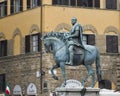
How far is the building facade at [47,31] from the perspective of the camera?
150ft

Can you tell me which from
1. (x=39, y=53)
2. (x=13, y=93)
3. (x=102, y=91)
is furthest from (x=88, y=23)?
(x=102, y=91)

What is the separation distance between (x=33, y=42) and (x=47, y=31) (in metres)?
2.16

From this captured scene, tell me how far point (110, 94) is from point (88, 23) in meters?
23.6

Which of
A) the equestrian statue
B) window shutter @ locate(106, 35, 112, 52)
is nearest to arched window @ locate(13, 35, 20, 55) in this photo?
window shutter @ locate(106, 35, 112, 52)

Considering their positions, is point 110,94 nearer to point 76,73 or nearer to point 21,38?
point 76,73

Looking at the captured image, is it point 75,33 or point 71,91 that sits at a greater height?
point 75,33

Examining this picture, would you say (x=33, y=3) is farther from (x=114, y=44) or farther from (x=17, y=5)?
(x=114, y=44)

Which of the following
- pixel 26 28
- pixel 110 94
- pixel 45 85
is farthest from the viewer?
pixel 26 28

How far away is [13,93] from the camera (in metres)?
48.8

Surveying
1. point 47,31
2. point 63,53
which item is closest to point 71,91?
point 63,53

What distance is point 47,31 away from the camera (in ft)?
150

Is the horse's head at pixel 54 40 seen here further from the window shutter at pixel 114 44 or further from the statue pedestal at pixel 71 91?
the window shutter at pixel 114 44

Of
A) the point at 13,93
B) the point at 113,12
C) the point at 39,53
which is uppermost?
the point at 113,12

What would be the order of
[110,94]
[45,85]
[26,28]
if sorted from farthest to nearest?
[26,28], [45,85], [110,94]
